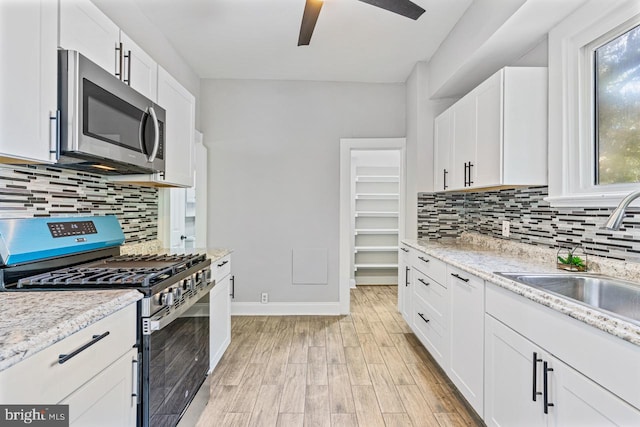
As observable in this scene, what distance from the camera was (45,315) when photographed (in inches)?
39.8

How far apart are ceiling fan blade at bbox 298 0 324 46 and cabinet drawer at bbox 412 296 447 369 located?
2.15 meters

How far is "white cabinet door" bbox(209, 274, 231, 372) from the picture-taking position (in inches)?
94.4

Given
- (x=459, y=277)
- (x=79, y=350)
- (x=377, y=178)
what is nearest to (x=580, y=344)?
(x=459, y=277)

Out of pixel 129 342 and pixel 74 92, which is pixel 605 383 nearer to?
pixel 129 342

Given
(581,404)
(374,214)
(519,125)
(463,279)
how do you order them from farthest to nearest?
(374,214) → (519,125) → (463,279) → (581,404)

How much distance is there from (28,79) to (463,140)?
272cm

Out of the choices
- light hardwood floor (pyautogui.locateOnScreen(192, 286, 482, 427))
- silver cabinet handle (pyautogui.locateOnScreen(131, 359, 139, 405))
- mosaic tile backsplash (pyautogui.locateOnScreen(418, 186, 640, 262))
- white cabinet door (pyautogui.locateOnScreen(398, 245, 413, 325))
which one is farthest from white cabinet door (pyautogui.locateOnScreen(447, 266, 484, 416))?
silver cabinet handle (pyautogui.locateOnScreen(131, 359, 139, 405))

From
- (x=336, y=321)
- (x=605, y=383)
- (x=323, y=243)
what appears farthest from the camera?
(x=323, y=243)

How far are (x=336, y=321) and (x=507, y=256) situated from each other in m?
1.96

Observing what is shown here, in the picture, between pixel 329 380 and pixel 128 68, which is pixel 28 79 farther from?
pixel 329 380

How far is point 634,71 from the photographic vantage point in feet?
5.51

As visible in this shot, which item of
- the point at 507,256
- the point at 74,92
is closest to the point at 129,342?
the point at 74,92

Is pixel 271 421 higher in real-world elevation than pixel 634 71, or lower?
lower

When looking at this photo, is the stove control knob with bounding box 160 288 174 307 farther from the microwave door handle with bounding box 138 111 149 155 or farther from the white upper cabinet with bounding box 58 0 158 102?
the white upper cabinet with bounding box 58 0 158 102
